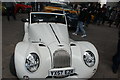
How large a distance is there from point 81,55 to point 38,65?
3.58 feet

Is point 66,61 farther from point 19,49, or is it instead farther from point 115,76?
point 115,76

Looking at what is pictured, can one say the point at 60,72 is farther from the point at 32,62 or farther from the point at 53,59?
the point at 32,62

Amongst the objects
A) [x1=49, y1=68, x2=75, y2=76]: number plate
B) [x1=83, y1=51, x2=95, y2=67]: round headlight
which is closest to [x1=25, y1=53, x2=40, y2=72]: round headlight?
[x1=49, y1=68, x2=75, y2=76]: number plate

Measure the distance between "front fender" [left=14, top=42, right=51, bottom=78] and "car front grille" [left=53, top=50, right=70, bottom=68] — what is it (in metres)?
0.14

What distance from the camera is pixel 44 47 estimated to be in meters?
3.47

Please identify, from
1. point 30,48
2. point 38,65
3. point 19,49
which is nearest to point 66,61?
point 38,65

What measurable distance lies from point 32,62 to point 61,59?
66 centimetres

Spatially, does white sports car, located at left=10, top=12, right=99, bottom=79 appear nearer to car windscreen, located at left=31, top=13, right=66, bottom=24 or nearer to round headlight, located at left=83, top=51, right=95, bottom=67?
round headlight, located at left=83, top=51, right=95, bottom=67

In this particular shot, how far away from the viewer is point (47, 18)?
478cm

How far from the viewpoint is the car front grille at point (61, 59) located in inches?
126

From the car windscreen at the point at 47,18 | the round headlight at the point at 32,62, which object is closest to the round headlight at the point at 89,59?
the round headlight at the point at 32,62

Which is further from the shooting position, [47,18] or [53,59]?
[47,18]

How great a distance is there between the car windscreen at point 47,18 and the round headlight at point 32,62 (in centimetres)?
178

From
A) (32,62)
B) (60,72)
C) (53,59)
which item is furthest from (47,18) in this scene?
(60,72)
